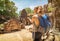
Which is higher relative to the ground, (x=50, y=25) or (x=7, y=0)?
(x=7, y=0)

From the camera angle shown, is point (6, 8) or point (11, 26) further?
point (6, 8)

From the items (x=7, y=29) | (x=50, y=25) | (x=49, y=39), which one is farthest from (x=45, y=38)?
(x=7, y=29)

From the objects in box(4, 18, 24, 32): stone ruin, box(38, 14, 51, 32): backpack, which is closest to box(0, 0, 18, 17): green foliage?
box(4, 18, 24, 32): stone ruin

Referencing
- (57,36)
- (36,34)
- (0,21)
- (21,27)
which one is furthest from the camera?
(0,21)

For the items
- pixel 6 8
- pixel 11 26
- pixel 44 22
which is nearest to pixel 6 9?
pixel 6 8

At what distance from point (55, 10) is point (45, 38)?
610 mm

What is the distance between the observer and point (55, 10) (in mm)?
2844

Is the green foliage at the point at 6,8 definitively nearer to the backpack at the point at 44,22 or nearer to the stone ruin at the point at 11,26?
the stone ruin at the point at 11,26

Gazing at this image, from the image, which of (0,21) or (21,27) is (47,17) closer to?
(21,27)

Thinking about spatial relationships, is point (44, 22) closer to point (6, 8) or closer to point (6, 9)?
point (6, 9)

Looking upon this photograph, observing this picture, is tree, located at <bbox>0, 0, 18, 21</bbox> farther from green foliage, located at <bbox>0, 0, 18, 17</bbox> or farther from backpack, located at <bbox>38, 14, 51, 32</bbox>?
backpack, located at <bbox>38, 14, 51, 32</bbox>

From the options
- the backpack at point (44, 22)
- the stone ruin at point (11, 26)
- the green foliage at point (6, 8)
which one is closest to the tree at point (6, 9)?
the green foliage at point (6, 8)

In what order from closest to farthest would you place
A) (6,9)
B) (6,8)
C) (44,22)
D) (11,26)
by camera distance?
1. (44,22)
2. (11,26)
3. (6,9)
4. (6,8)

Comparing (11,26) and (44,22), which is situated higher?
(44,22)
